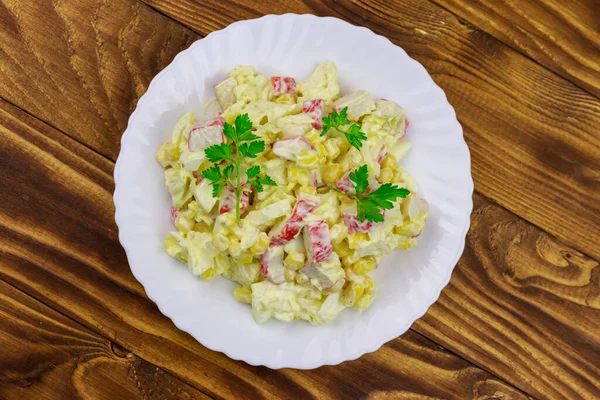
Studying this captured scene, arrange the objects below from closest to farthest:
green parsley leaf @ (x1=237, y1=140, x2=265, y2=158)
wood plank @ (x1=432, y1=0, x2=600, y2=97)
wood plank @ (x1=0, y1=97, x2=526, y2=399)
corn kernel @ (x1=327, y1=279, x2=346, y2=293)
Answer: green parsley leaf @ (x1=237, y1=140, x2=265, y2=158)
corn kernel @ (x1=327, y1=279, x2=346, y2=293)
wood plank @ (x1=0, y1=97, x2=526, y2=399)
wood plank @ (x1=432, y1=0, x2=600, y2=97)

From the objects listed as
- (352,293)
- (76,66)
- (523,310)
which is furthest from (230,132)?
(523,310)

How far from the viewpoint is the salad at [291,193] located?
1553mm

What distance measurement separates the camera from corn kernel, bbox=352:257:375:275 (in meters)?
1.65

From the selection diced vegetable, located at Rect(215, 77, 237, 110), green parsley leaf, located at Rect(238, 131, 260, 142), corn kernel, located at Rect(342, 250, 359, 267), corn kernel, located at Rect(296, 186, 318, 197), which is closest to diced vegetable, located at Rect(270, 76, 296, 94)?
diced vegetable, located at Rect(215, 77, 237, 110)

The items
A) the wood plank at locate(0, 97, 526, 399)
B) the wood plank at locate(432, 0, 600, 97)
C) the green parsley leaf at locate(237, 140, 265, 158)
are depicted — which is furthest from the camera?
the wood plank at locate(432, 0, 600, 97)

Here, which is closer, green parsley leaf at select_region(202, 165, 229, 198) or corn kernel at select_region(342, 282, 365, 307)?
green parsley leaf at select_region(202, 165, 229, 198)

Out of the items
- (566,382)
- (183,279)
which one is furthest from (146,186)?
(566,382)

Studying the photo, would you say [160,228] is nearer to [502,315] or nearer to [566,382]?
[502,315]

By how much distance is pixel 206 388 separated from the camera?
6.23 ft

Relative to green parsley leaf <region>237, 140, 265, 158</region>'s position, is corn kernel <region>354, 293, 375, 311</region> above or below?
below

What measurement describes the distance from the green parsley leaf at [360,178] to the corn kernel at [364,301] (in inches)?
13.5

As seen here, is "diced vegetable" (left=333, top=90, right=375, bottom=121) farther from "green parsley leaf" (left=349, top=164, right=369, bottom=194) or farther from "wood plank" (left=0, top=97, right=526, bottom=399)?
"wood plank" (left=0, top=97, right=526, bottom=399)

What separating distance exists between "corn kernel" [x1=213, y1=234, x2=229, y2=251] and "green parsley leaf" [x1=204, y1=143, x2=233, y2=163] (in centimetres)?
21

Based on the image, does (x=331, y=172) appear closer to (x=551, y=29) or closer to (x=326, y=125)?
(x=326, y=125)
